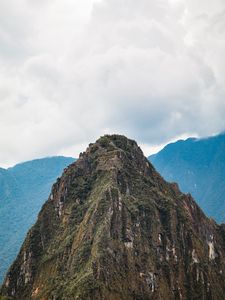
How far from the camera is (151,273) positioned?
165500 millimetres

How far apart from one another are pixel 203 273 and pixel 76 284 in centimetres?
4802

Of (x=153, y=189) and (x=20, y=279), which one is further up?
(x=153, y=189)

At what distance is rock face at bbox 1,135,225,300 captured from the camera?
157 metres

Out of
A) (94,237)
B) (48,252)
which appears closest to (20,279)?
(48,252)

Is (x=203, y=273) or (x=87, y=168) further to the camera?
(x=87, y=168)

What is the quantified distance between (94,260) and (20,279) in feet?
134

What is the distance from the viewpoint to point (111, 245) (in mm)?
159875

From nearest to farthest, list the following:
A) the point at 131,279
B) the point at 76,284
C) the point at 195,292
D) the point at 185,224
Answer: the point at 76,284, the point at 131,279, the point at 195,292, the point at 185,224

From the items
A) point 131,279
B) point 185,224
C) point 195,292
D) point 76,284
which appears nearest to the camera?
point 76,284

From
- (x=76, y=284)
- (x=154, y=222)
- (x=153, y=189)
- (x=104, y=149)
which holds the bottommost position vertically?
(x=76, y=284)

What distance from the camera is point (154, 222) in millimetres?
179125

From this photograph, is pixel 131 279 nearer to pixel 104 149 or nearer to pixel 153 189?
pixel 153 189

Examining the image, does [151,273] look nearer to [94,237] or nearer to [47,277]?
[94,237]

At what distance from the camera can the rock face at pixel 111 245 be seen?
157m
